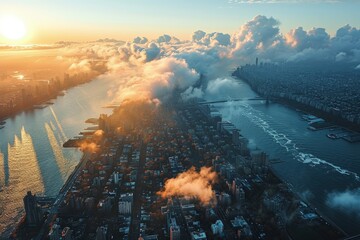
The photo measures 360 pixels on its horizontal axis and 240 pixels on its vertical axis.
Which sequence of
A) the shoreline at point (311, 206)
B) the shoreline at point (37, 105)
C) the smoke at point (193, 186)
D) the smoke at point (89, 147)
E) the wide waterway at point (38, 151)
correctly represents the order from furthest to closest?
the shoreline at point (37, 105) < the smoke at point (89, 147) < the wide waterway at point (38, 151) < the smoke at point (193, 186) < the shoreline at point (311, 206)

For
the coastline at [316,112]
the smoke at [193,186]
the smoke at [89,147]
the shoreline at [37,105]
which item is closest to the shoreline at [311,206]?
the smoke at [193,186]

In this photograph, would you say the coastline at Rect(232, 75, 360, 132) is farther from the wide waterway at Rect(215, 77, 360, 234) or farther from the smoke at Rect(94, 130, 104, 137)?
the smoke at Rect(94, 130, 104, 137)

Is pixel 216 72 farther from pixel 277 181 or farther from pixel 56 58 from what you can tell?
pixel 277 181

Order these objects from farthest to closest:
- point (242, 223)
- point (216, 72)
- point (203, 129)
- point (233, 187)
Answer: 1. point (216, 72)
2. point (203, 129)
3. point (233, 187)
4. point (242, 223)

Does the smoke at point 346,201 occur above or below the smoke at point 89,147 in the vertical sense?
below

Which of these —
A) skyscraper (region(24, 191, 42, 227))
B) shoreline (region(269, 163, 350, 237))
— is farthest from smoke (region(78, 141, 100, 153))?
shoreline (region(269, 163, 350, 237))

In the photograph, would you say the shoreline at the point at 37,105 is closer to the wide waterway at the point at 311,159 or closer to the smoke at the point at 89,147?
the smoke at the point at 89,147

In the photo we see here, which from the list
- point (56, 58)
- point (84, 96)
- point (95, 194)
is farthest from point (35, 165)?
point (56, 58)

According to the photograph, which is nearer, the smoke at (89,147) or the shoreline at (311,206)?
the shoreline at (311,206)
